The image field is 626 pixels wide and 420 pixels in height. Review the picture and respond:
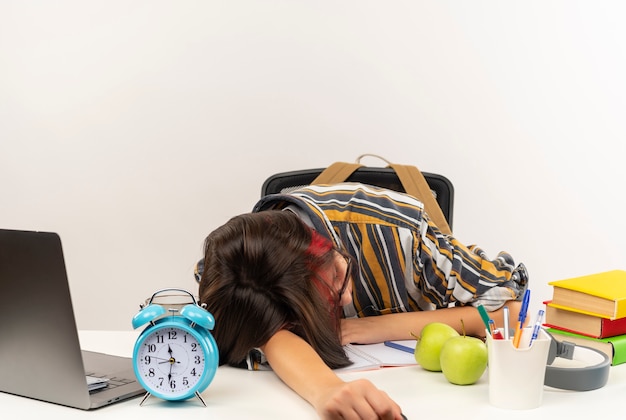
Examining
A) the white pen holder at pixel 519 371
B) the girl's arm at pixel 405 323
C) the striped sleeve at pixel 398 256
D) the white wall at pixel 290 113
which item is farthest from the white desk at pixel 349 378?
the white wall at pixel 290 113

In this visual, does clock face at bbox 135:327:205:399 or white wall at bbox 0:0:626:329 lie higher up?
white wall at bbox 0:0:626:329

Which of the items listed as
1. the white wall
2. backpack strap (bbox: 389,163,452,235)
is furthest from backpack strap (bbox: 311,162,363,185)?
→ the white wall

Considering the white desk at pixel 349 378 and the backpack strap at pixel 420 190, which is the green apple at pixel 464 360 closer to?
the white desk at pixel 349 378

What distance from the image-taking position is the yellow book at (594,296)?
1.35 m

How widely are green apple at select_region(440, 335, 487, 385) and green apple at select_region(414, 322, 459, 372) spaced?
0.04m

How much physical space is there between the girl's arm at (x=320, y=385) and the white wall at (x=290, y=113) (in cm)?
177

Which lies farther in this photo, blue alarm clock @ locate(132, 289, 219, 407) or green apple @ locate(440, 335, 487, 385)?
green apple @ locate(440, 335, 487, 385)

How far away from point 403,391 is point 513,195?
2.03 metres

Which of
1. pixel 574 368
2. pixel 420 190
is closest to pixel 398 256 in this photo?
pixel 420 190

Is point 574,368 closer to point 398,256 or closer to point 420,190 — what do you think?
point 398,256

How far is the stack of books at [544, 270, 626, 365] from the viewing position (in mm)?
1361

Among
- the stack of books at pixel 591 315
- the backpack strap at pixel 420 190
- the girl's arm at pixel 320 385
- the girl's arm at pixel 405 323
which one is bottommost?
the girl's arm at pixel 405 323

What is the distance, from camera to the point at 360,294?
5.93ft

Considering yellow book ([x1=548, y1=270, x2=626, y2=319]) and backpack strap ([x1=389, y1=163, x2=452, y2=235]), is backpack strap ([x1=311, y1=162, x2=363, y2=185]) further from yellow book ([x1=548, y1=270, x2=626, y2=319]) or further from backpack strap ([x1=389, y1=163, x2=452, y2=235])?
yellow book ([x1=548, y1=270, x2=626, y2=319])
